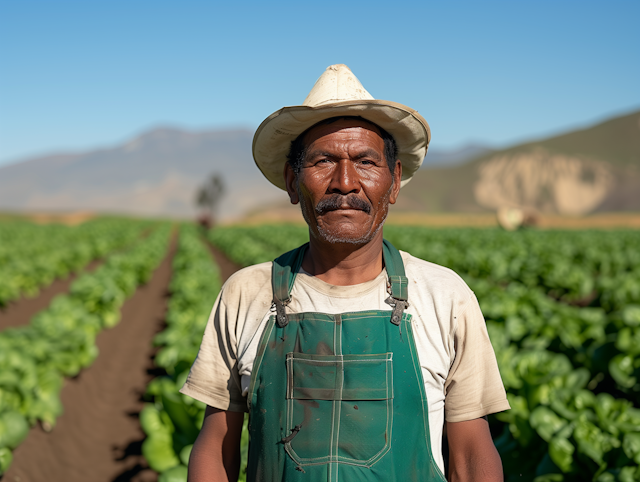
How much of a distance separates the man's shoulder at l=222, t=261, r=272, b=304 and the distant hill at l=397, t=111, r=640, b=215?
11906 centimetres

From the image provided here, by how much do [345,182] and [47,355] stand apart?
5307 mm

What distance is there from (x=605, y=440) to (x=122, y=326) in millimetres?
7922

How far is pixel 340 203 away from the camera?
1.74 metres

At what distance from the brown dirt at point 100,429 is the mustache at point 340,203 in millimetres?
3748

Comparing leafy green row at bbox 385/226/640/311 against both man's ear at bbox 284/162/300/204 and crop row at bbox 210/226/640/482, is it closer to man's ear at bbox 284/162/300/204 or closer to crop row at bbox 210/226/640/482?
crop row at bbox 210/226/640/482

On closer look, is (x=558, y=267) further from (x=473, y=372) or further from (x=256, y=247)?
(x=256, y=247)

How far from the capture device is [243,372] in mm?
1754

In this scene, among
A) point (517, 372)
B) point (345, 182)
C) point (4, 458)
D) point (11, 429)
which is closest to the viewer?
point (345, 182)

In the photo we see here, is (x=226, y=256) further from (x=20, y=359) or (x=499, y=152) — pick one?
(x=499, y=152)

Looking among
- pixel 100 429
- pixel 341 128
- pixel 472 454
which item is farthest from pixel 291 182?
pixel 100 429

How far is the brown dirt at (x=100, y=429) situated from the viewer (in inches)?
180

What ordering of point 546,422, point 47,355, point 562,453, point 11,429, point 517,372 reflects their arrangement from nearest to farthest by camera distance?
point 562,453, point 546,422, point 11,429, point 517,372, point 47,355

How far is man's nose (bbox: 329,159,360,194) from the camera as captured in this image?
68.4 inches

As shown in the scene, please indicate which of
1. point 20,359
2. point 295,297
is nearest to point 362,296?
point 295,297
